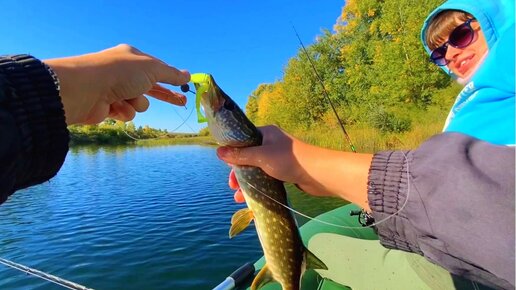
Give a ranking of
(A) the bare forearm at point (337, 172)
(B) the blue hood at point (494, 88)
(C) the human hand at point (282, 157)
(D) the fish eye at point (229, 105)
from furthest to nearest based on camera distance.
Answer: (D) the fish eye at point (229, 105)
(C) the human hand at point (282, 157)
(A) the bare forearm at point (337, 172)
(B) the blue hood at point (494, 88)

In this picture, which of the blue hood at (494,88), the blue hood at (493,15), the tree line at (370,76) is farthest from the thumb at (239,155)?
the tree line at (370,76)

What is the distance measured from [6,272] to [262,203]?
259 inches

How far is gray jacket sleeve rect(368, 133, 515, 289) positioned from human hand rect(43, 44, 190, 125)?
41.6 inches

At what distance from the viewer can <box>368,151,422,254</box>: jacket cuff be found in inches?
42.0

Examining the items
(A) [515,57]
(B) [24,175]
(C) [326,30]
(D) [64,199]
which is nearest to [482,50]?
(A) [515,57]

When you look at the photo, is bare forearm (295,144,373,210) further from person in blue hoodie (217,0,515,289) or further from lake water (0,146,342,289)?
lake water (0,146,342,289)

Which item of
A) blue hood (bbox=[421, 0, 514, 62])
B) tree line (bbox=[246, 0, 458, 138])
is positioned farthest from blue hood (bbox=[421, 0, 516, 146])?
tree line (bbox=[246, 0, 458, 138])

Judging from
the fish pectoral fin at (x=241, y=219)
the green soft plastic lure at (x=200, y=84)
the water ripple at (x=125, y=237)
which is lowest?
the water ripple at (x=125, y=237)

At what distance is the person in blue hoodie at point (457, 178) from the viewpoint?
32.5 inches

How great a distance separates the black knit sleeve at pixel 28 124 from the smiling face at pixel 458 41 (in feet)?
6.00

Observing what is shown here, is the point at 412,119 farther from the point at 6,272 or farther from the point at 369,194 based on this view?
the point at 369,194

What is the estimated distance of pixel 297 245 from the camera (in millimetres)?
2275

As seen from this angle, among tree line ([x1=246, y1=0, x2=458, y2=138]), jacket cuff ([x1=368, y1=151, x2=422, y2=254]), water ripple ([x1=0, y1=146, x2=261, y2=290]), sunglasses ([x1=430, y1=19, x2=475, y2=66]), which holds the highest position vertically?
tree line ([x1=246, y1=0, x2=458, y2=138])

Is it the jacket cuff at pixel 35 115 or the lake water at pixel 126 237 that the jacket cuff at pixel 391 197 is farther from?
the lake water at pixel 126 237
